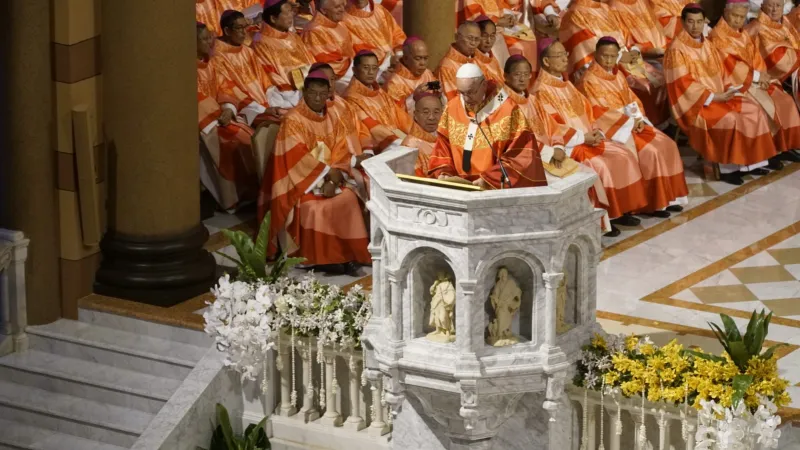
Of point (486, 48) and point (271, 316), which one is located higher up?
point (486, 48)

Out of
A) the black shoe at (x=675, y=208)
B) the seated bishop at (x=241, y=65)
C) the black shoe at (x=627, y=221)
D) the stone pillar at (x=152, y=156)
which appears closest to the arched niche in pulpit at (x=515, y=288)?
the stone pillar at (x=152, y=156)

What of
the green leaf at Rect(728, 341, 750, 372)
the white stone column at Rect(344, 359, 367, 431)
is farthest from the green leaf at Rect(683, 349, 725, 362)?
the white stone column at Rect(344, 359, 367, 431)

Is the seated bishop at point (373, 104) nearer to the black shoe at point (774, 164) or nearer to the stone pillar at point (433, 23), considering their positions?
the stone pillar at point (433, 23)

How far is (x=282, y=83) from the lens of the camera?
1417 centimetres

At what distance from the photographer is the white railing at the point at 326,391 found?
10344mm

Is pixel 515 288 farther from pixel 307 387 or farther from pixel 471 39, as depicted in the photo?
pixel 471 39

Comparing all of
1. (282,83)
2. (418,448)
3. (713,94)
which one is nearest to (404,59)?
(282,83)

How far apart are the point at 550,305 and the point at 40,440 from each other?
351 cm

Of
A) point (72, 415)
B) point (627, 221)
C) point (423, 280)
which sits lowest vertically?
point (72, 415)

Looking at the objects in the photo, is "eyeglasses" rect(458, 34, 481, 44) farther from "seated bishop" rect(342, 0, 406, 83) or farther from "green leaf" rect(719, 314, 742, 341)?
"green leaf" rect(719, 314, 742, 341)

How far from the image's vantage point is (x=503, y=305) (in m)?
8.97

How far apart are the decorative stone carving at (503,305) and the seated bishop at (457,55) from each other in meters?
5.18

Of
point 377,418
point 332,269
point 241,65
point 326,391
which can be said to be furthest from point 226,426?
point 241,65

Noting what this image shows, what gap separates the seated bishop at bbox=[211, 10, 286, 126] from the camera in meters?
13.9
